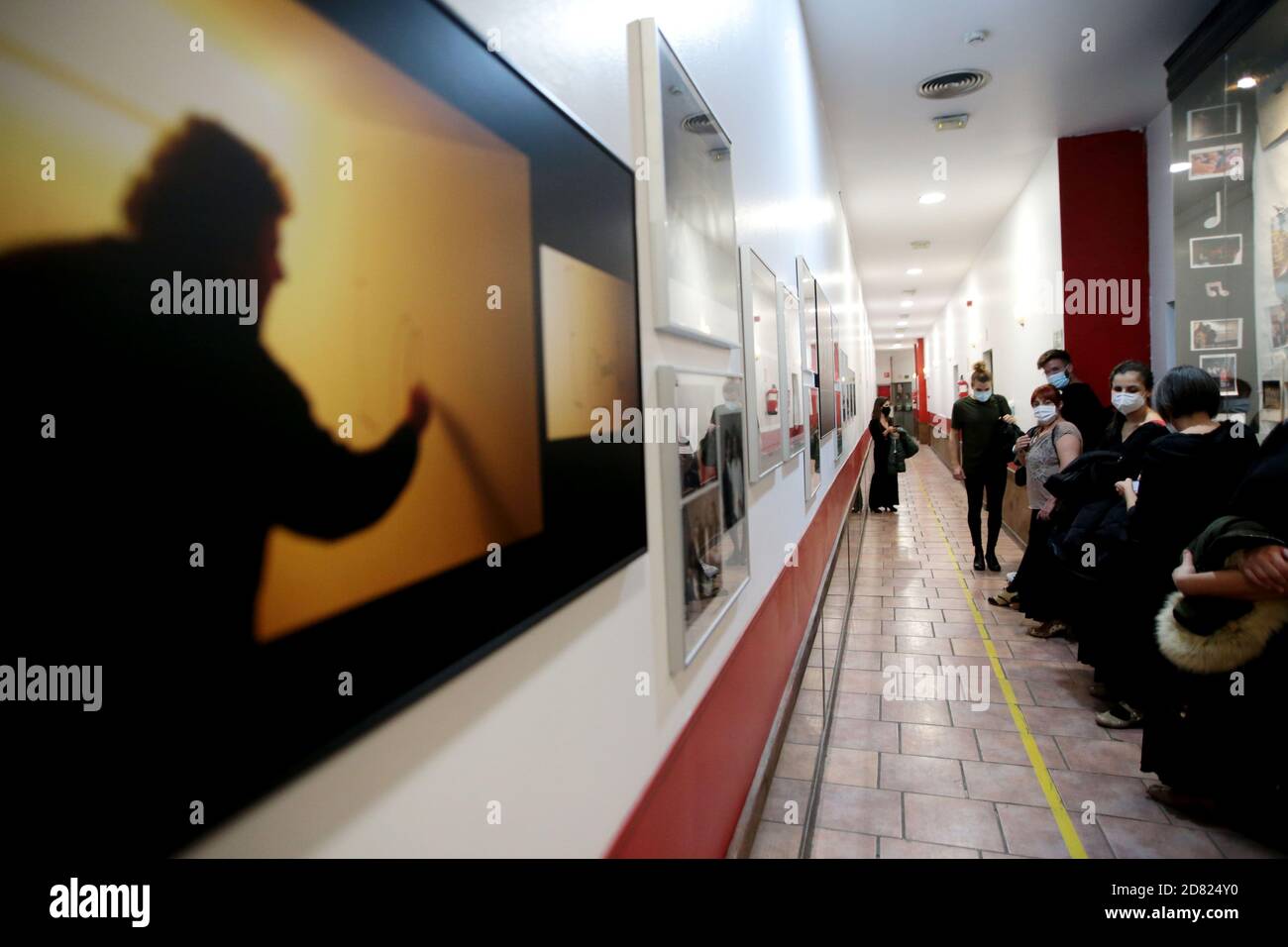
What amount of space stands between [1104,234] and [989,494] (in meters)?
2.45

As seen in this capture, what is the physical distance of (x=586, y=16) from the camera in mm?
1319

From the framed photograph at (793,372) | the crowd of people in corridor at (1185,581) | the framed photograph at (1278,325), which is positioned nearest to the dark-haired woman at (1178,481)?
the crowd of people in corridor at (1185,581)

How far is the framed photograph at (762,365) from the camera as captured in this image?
258 cm

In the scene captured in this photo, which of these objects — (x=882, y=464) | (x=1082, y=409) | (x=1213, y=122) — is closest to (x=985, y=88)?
(x=1213, y=122)

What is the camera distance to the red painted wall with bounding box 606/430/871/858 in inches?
59.7

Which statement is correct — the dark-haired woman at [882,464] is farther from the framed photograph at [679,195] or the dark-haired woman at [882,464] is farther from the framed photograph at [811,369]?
the framed photograph at [679,195]

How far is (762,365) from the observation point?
2840mm

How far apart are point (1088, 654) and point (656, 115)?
377 centimetres

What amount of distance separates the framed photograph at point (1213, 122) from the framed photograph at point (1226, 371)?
1.19 m

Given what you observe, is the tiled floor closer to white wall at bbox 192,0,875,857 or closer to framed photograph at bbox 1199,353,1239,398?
white wall at bbox 192,0,875,857

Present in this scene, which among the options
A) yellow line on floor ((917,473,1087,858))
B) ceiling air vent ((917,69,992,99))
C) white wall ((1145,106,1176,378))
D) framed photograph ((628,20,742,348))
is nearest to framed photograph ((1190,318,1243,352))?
white wall ((1145,106,1176,378))
